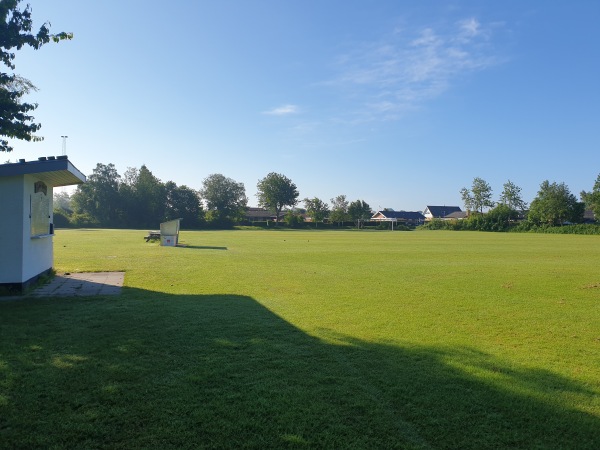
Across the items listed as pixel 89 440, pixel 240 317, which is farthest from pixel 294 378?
pixel 240 317

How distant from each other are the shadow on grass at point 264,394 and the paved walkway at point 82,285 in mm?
3706

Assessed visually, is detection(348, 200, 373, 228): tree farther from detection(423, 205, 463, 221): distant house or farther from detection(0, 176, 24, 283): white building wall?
detection(0, 176, 24, 283): white building wall

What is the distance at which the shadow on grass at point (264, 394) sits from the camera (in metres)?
3.69

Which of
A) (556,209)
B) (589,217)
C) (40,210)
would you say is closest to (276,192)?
(556,209)

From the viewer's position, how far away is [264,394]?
454 centimetres

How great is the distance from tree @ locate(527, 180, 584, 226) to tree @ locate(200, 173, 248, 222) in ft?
219

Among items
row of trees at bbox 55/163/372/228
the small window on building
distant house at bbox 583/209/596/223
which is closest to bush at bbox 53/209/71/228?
row of trees at bbox 55/163/372/228

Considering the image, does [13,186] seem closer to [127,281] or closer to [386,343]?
[127,281]

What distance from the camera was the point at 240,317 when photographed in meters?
8.18

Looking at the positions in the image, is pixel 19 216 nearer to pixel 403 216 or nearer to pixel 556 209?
pixel 556 209

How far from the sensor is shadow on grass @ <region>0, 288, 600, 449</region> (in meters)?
3.69

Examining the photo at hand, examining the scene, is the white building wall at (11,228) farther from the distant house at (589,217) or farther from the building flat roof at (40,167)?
the distant house at (589,217)

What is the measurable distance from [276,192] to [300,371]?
123 m

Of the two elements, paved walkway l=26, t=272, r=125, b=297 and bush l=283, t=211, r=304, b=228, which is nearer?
paved walkway l=26, t=272, r=125, b=297
